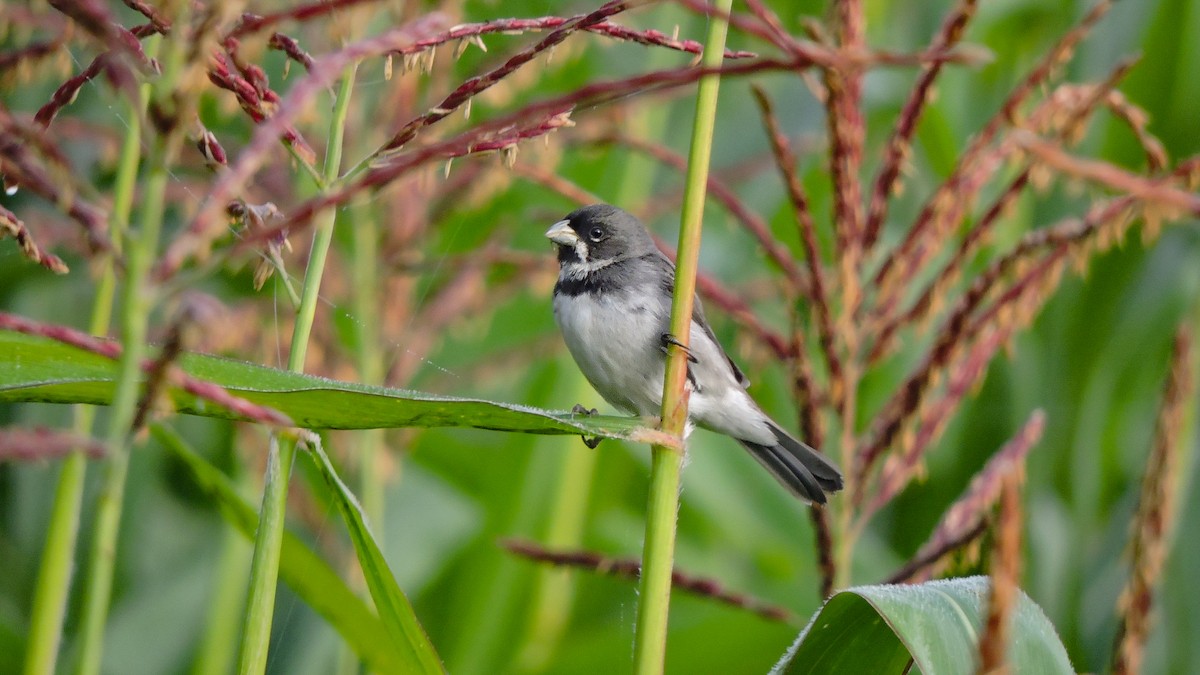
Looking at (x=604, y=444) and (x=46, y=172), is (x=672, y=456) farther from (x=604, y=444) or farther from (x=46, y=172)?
(x=604, y=444)

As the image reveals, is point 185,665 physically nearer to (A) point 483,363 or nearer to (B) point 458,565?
(B) point 458,565

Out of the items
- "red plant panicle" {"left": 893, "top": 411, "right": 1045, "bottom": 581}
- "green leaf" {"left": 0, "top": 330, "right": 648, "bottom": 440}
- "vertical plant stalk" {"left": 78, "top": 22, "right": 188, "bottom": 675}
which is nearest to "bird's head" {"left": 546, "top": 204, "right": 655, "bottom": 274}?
"red plant panicle" {"left": 893, "top": 411, "right": 1045, "bottom": 581}

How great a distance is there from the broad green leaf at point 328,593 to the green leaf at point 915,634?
466 millimetres

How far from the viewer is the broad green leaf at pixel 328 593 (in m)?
1.44

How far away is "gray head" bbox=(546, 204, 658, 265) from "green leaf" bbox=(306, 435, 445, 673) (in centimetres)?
169

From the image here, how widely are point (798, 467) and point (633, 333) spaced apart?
1.61 ft

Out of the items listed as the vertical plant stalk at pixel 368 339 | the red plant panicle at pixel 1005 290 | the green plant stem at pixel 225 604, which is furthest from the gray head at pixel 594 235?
the red plant panicle at pixel 1005 290

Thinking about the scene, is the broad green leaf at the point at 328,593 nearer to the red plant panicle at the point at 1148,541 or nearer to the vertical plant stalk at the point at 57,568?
the vertical plant stalk at the point at 57,568

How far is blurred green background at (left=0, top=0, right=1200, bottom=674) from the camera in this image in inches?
A: 112

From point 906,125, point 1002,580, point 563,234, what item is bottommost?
point 1002,580

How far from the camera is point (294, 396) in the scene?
1174 millimetres

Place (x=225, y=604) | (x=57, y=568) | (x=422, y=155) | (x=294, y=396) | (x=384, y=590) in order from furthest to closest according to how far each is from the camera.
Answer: (x=225, y=604) → (x=57, y=568) → (x=384, y=590) → (x=294, y=396) → (x=422, y=155)

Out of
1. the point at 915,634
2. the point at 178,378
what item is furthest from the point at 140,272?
the point at 915,634

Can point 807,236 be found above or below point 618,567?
above
